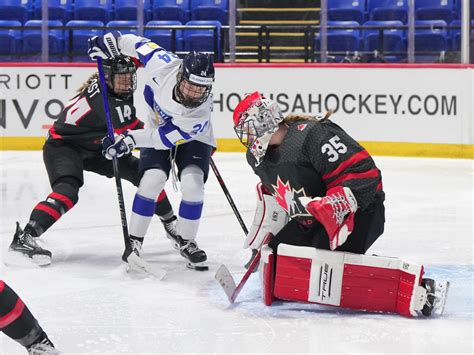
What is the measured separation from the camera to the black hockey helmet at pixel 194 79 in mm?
3412

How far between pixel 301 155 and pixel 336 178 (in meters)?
0.13

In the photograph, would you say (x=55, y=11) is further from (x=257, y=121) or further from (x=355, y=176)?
(x=355, y=176)

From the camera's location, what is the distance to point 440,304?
114 inches

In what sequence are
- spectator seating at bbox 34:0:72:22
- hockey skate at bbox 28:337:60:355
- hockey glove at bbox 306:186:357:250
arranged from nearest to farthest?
hockey skate at bbox 28:337:60:355 < hockey glove at bbox 306:186:357:250 < spectator seating at bbox 34:0:72:22

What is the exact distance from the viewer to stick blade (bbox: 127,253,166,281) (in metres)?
3.50

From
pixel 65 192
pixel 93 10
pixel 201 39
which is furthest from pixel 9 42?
pixel 65 192

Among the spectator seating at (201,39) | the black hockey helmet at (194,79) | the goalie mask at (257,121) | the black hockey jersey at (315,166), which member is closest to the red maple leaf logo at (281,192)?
the black hockey jersey at (315,166)

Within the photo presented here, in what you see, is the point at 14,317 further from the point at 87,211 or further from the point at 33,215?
the point at 87,211

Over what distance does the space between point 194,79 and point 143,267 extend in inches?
28.4

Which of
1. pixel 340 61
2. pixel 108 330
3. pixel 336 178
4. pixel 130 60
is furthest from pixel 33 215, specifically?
pixel 340 61

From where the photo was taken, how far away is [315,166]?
2.91 metres

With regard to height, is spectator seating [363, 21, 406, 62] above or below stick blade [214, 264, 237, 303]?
above

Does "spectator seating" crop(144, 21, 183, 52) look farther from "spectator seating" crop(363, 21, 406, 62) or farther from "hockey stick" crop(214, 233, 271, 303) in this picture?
"hockey stick" crop(214, 233, 271, 303)

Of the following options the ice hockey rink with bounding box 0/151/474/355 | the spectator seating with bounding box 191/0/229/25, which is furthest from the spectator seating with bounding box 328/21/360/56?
the ice hockey rink with bounding box 0/151/474/355
